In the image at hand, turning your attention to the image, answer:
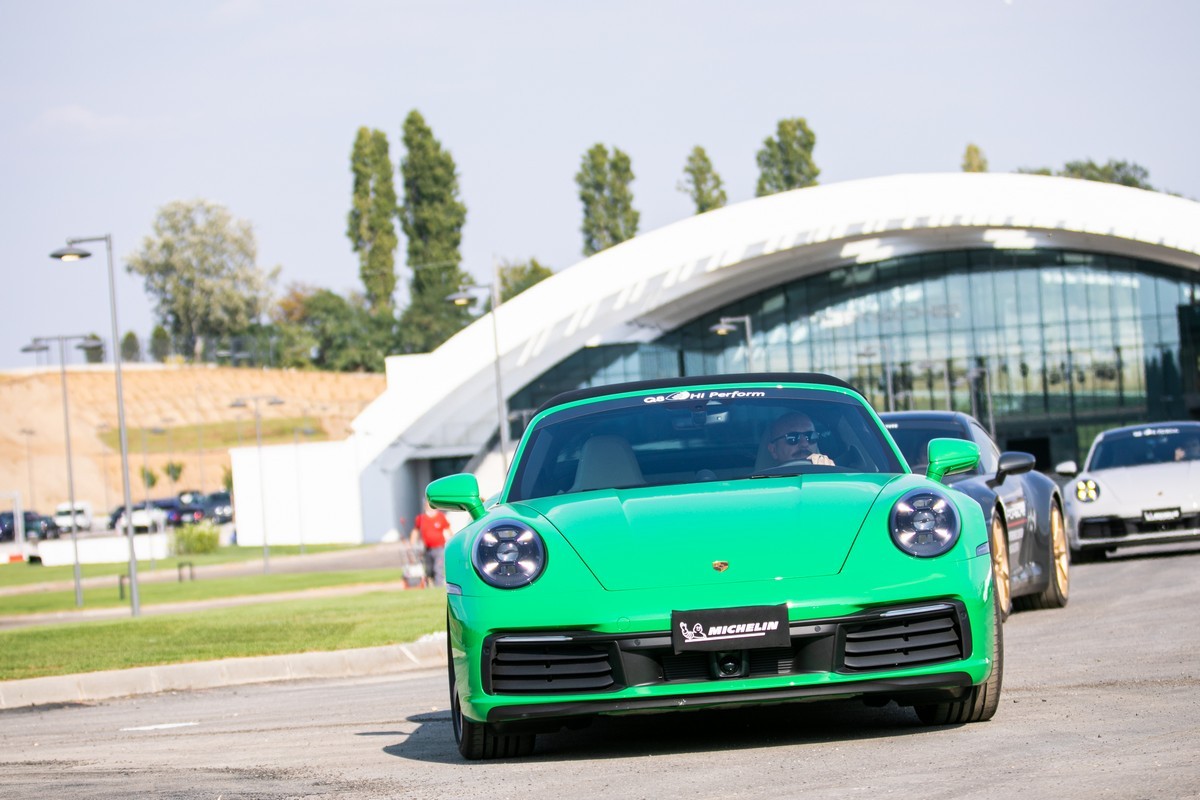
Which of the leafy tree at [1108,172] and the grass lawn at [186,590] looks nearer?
the grass lawn at [186,590]

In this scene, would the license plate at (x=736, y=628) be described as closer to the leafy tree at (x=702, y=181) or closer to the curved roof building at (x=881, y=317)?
the curved roof building at (x=881, y=317)

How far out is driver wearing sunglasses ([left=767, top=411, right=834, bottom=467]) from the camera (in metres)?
6.40

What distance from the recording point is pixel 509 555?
5535 millimetres

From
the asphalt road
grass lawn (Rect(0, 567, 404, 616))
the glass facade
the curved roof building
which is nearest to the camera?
the asphalt road

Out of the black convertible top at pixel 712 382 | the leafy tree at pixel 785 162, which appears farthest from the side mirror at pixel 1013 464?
the leafy tree at pixel 785 162

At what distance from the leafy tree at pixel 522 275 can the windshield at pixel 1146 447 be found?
104 meters

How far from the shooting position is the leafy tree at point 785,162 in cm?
9919

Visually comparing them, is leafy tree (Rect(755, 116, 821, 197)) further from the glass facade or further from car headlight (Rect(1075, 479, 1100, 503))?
car headlight (Rect(1075, 479, 1100, 503))

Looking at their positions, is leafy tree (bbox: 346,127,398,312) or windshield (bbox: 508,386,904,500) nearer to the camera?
windshield (bbox: 508,386,904,500)

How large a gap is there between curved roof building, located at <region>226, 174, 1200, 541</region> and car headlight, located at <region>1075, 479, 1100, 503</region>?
143 feet

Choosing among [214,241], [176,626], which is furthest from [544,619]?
[214,241]

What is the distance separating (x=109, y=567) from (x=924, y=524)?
53067 millimetres

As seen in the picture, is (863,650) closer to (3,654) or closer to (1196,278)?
(3,654)

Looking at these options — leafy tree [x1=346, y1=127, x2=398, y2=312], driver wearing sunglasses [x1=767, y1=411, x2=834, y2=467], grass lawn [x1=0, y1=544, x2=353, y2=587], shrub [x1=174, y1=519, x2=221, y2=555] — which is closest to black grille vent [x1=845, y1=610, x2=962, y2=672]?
driver wearing sunglasses [x1=767, y1=411, x2=834, y2=467]
